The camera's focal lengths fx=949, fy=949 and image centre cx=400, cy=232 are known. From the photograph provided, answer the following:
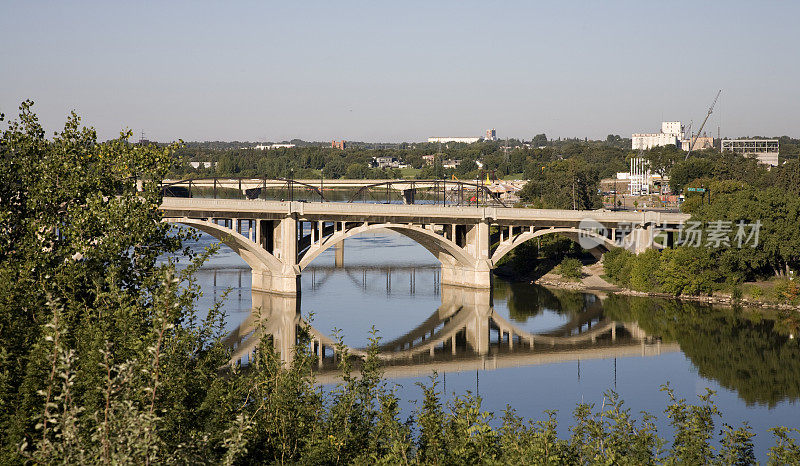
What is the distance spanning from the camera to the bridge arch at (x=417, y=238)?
54031mm

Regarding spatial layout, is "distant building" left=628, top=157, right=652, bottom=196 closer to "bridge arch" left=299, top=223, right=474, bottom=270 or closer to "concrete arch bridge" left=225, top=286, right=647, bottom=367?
"bridge arch" left=299, top=223, right=474, bottom=270

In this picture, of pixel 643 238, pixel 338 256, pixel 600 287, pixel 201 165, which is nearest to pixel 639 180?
pixel 201 165

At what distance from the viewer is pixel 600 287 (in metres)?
61.1

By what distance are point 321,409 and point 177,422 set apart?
12.3 feet

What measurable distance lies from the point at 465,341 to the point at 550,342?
4.14m

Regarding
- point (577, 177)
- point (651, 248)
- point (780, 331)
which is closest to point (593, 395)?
point (780, 331)

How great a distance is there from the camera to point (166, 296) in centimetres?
1220

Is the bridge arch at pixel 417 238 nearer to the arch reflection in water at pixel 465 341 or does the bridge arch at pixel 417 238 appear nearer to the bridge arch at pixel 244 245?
the bridge arch at pixel 244 245

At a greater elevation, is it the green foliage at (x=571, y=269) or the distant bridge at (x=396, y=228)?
the distant bridge at (x=396, y=228)

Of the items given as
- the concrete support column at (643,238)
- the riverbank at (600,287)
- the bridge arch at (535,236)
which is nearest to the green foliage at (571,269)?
the riverbank at (600,287)

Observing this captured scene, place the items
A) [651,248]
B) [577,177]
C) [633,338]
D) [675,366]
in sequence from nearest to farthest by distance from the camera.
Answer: [675,366] < [633,338] < [651,248] < [577,177]

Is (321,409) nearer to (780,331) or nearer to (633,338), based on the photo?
(633,338)

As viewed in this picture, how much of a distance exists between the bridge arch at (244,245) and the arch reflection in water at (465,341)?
196cm

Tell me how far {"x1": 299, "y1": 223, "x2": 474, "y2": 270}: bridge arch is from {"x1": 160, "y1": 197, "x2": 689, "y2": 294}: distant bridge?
0.19 feet
